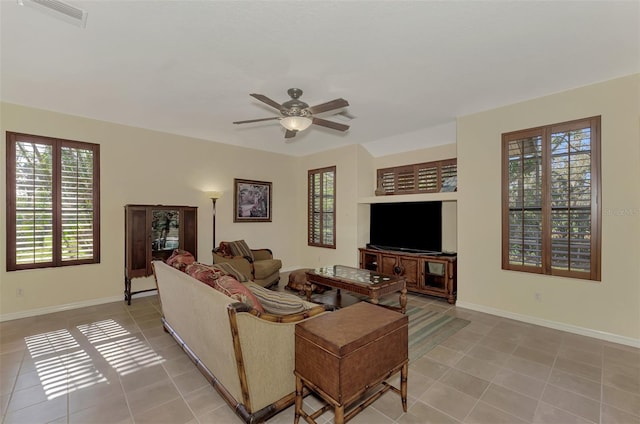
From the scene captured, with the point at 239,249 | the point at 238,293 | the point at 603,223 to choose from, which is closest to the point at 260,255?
the point at 239,249

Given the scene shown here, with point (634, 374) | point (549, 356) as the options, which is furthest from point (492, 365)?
point (634, 374)

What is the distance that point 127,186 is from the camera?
4738 mm

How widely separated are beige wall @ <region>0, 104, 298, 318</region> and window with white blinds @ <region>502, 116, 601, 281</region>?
4.63 meters

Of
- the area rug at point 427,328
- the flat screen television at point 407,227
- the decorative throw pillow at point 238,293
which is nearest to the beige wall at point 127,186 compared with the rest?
the flat screen television at point 407,227

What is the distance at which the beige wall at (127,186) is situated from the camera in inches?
156

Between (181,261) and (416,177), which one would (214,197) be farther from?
(416,177)

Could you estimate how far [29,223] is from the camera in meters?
3.97

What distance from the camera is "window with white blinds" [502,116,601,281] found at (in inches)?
131

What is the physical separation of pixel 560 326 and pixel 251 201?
5.46 meters

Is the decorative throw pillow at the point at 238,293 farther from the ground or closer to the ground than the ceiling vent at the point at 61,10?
closer to the ground

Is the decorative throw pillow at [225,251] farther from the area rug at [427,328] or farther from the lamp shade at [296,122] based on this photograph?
the area rug at [427,328]

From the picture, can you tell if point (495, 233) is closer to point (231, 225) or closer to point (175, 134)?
point (231, 225)

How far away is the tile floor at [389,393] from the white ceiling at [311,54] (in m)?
2.87

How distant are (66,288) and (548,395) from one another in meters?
5.81
